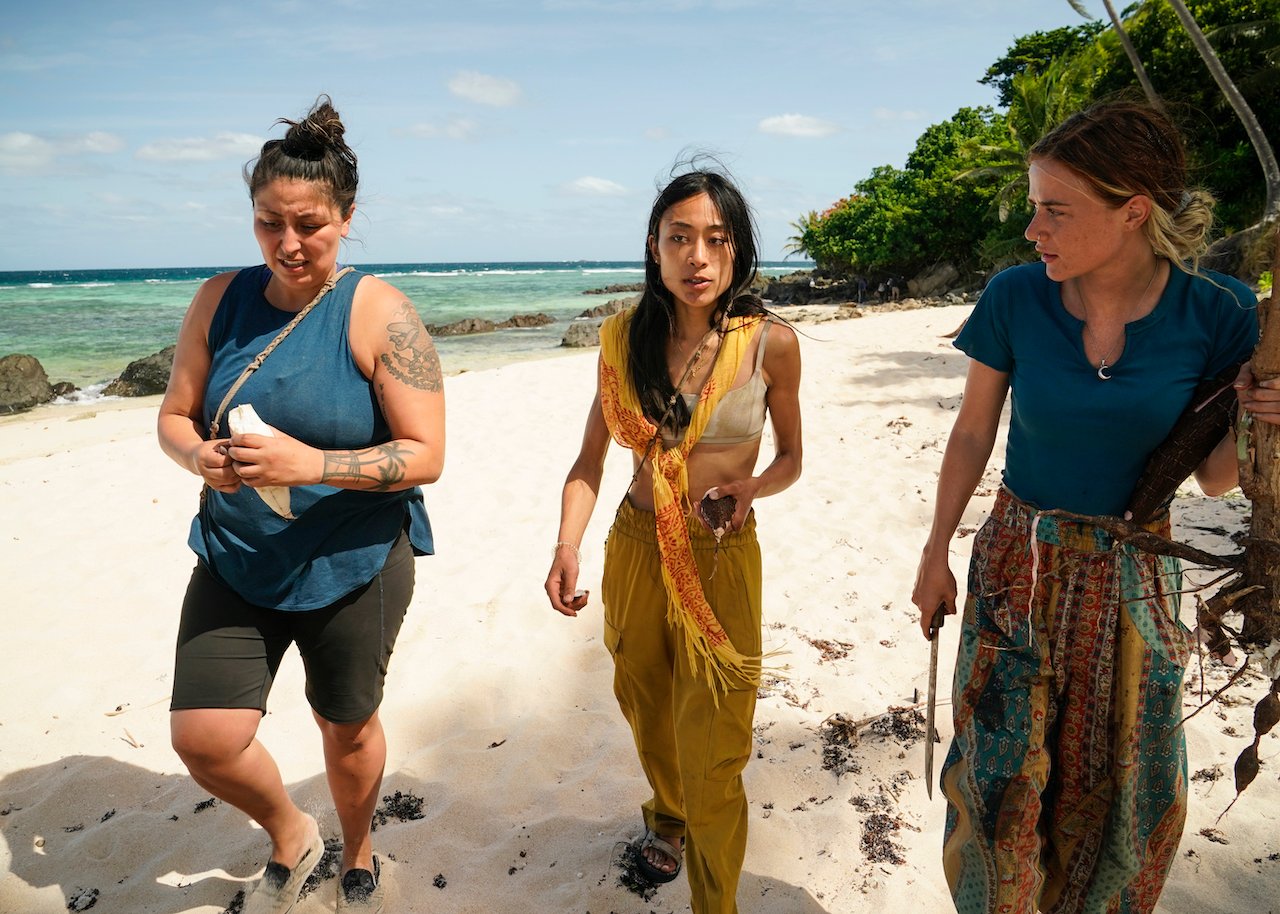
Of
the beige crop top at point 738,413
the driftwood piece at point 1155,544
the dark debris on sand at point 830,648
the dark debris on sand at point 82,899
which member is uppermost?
the beige crop top at point 738,413

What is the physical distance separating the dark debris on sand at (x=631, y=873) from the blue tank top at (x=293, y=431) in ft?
4.11

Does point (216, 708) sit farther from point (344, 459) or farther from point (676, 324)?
point (676, 324)

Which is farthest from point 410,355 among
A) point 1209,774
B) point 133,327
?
point 133,327

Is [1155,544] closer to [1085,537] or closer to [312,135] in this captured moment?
[1085,537]

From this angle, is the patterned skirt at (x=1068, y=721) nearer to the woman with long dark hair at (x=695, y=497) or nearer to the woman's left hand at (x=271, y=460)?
the woman with long dark hair at (x=695, y=497)

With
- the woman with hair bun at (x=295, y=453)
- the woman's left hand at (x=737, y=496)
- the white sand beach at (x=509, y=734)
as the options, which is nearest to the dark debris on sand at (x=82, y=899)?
the white sand beach at (x=509, y=734)

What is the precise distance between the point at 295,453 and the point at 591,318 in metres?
26.9

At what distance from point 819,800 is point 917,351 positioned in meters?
10.6

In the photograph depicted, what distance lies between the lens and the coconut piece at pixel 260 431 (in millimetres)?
1890

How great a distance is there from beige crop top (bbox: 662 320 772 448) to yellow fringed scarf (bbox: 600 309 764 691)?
2cm

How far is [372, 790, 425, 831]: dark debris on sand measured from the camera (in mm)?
2893

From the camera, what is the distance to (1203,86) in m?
16.7

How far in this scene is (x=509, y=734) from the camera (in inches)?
133

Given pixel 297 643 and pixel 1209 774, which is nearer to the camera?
pixel 297 643
